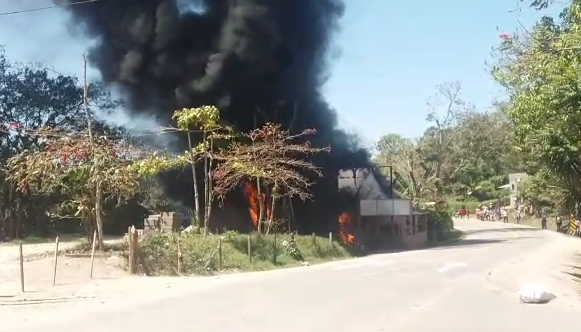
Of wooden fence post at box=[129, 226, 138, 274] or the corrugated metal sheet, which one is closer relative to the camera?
wooden fence post at box=[129, 226, 138, 274]

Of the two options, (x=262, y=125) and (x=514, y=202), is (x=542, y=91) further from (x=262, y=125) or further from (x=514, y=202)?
(x=514, y=202)

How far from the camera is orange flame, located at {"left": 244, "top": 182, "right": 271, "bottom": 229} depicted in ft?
102

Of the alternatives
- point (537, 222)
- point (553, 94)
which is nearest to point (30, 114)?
point (553, 94)

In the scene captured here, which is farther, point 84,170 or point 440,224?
point 440,224

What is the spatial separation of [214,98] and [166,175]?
5.12 meters

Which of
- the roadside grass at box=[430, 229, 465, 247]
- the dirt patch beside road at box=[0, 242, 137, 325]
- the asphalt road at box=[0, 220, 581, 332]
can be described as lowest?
the roadside grass at box=[430, 229, 465, 247]

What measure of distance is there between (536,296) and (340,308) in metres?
3.83

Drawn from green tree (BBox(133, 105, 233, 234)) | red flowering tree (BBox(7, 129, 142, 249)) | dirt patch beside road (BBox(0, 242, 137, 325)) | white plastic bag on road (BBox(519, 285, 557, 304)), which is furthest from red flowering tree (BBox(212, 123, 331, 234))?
white plastic bag on road (BBox(519, 285, 557, 304))

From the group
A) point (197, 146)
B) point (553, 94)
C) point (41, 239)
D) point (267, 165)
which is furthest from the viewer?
point (41, 239)

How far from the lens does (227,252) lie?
76.1 feet

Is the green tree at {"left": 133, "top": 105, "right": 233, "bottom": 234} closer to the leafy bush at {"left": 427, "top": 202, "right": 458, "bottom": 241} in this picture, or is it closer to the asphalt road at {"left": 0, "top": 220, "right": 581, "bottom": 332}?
the asphalt road at {"left": 0, "top": 220, "right": 581, "bottom": 332}

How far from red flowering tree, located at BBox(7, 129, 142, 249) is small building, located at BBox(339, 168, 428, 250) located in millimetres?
15874

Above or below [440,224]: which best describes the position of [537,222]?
below

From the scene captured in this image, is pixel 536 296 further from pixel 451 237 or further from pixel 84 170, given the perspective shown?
pixel 451 237
